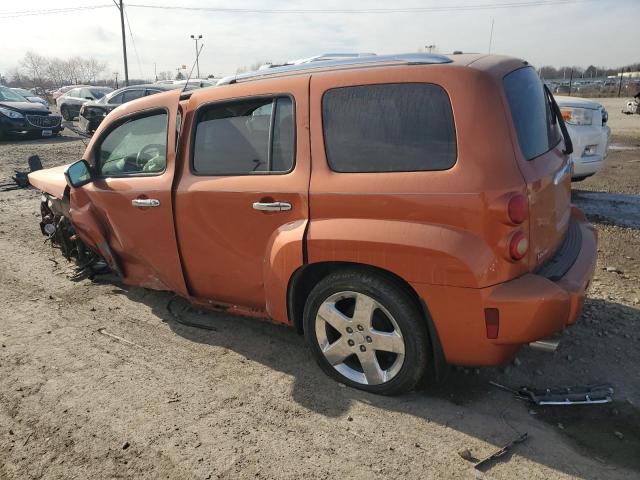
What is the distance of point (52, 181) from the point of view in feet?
16.1

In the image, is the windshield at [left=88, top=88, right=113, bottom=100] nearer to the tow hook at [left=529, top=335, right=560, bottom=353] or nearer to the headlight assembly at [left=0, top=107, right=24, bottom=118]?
the headlight assembly at [left=0, top=107, right=24, bottom=118]

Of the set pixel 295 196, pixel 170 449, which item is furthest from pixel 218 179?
pixel 170 449

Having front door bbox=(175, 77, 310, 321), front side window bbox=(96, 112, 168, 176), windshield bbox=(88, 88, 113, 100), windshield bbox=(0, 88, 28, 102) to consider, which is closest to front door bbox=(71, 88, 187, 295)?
front side window bbox=(96, 112, 168, 176)

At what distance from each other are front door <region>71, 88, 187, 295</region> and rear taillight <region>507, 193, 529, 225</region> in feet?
7.42

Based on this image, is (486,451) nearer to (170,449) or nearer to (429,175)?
(429,175)

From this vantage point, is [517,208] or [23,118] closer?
[517,208]

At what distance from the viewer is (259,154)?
3.20m

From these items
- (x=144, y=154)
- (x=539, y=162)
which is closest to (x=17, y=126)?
(x=144, y=154)

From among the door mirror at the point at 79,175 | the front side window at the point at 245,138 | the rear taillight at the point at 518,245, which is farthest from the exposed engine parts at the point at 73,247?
the rear taillight at the point at 518,245

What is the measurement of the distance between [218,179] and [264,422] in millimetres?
1553

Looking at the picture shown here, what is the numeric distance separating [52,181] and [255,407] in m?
3.33

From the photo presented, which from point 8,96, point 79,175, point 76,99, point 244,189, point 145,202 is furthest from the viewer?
point 76,99

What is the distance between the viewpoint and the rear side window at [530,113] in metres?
2.65

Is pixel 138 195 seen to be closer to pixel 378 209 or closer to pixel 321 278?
pixel 321 278
